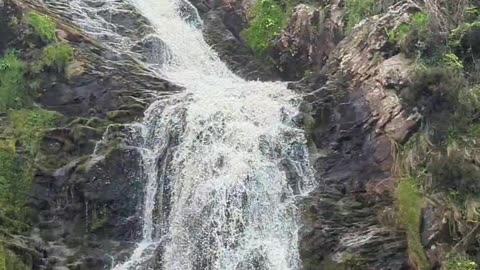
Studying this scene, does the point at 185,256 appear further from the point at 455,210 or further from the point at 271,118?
the point at 455,210

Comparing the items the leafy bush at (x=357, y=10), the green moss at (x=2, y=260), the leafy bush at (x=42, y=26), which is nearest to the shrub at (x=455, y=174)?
the leafy bush at (x=357, y=10)

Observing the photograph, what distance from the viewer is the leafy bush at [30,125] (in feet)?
46.6

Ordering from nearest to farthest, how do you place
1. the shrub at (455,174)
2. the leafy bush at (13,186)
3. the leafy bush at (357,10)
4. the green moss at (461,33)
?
the shrub at (455,174) → the green moss at (461,33) → the leafy bush at (13,186) → the leafy bush at (357,10)

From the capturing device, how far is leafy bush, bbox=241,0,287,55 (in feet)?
61.8

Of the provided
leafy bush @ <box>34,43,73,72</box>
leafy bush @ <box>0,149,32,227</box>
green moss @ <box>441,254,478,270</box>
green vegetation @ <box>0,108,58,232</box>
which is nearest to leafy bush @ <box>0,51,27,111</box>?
green vegetation @ <box>0,108,58,232</box>

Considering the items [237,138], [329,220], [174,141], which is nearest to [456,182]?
[329,220]

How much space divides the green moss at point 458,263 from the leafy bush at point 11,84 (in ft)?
34.0

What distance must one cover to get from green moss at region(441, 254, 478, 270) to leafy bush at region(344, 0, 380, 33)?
700 cm

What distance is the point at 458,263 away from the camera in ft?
32.3

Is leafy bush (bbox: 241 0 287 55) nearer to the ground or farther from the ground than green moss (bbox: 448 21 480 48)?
farther from the ground

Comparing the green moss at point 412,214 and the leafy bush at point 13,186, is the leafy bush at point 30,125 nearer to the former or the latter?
the leafy bush at point 13,186

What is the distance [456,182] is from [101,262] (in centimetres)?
684

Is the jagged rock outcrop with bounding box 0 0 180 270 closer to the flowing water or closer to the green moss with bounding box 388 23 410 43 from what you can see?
the flowing water

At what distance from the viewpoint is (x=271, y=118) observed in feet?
Answer: 47.5
